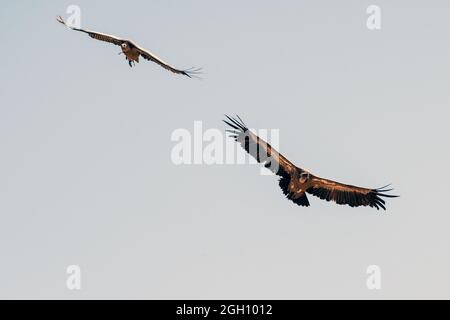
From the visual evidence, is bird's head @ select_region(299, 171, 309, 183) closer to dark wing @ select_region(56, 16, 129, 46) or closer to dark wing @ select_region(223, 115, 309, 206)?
dark wing @ select_region(223, 115, 309, 206)

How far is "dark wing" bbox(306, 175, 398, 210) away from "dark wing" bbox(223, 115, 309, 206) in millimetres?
833

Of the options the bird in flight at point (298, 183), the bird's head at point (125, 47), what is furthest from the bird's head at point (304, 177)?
the bird's head at point (125, 47)

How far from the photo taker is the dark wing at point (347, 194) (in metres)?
34.5

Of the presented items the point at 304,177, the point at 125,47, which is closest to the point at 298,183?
the point at 304,177

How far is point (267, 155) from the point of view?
1346 inches

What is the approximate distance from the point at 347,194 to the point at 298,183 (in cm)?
219

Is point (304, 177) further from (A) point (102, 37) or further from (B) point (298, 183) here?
(A) point (102, 37)

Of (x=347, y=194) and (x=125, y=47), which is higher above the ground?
(x=125, y=47)

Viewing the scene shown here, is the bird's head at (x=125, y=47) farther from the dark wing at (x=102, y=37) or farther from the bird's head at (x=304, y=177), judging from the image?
the bird's head at (x=304, y=177)

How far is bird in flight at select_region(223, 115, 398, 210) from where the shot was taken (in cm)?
3388
